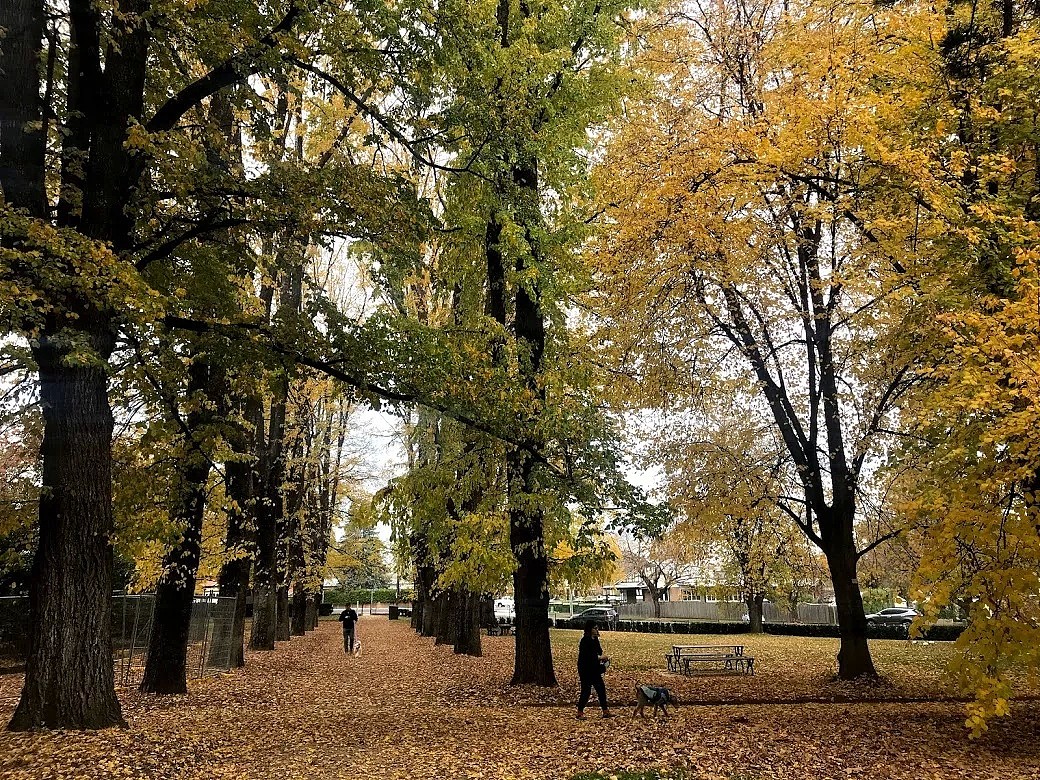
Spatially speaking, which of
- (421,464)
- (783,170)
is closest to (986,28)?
(783,170)

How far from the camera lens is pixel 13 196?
8.08 meters

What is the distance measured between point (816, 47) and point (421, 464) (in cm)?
1007

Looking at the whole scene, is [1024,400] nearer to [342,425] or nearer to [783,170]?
[783,170]

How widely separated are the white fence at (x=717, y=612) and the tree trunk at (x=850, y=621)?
26.6 m

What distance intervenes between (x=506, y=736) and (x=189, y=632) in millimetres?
10774

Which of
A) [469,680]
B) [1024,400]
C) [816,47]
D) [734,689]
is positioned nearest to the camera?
[1024,400]

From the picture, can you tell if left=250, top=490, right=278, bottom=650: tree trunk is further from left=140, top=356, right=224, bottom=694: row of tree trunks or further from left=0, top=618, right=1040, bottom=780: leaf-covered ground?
left=140, top=356, right=224, bottom=694: row of tree trunks

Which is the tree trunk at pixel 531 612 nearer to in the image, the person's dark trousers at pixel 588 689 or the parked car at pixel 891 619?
the person's dark trousers at pixel 588 689

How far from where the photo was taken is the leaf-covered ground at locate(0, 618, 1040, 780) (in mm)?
7281

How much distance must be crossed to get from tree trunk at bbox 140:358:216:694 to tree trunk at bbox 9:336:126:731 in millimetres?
3479

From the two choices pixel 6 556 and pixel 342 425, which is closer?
pixel 6 556

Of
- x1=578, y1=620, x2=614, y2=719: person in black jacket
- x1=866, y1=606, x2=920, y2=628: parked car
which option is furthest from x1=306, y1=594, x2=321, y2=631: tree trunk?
x1=578, y1=620, x2=614, y2=719: person in black jacket

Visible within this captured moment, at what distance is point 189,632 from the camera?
16578 millimetres

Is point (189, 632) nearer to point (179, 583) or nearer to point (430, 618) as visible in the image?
point (179, 583)
